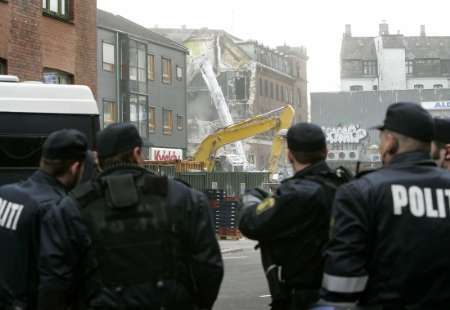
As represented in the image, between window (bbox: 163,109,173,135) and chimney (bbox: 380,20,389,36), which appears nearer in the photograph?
window (bbox: 163,109,173,135)

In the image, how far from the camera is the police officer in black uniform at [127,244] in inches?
163

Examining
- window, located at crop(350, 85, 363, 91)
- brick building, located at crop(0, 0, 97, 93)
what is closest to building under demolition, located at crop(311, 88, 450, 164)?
window, located at crop(350, 85, 363, 91)

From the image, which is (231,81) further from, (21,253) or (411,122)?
(411,122)

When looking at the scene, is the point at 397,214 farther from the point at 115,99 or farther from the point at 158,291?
the point at 115,99

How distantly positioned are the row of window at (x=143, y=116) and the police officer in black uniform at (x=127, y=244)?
42800 millimetres

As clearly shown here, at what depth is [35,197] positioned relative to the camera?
15.4ft

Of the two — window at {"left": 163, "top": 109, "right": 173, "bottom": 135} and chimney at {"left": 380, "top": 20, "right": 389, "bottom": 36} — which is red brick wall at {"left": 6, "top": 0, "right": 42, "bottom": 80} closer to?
window at {"left": 163, "top": 109, "right": 173, "bottom": 135}

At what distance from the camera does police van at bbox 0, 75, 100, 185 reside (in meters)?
10.4

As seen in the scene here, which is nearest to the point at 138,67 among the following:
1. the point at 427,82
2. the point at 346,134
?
the point at 346,134

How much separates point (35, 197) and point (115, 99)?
44.4 meters

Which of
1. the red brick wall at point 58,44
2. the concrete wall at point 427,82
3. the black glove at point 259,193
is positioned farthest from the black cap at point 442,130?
the concrete wall at point 427,82

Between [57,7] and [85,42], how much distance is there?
1311mm

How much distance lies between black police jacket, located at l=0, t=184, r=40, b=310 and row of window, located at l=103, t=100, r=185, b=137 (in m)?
42.3

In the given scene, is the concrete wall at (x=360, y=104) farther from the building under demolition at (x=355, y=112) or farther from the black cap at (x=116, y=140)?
the black cap at (x=116, y=140)
